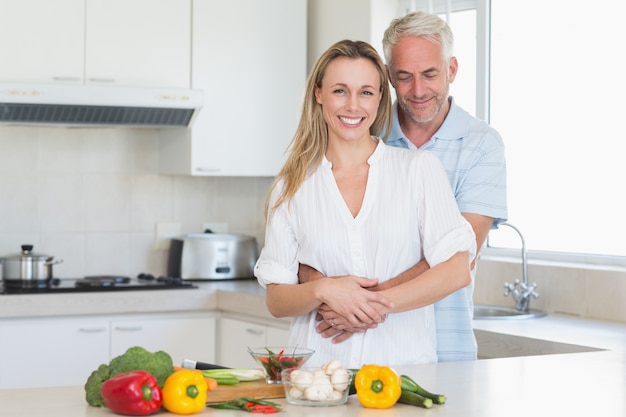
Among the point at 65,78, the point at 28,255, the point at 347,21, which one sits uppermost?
the point at 347,21

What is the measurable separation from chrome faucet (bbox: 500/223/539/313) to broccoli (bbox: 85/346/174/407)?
2.12 metres

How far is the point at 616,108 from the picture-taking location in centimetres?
352

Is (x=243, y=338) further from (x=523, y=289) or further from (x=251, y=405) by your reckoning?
(x=251, y=405)

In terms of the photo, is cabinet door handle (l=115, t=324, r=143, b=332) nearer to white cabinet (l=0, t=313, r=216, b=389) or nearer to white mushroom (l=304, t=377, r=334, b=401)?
white cabinet (l=0, t=313, r=216, b=389)

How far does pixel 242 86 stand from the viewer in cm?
450

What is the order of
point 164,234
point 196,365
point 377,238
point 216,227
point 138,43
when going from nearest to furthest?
point 196,365
point 377,238
point 138,43
point 164,234
point 216,227

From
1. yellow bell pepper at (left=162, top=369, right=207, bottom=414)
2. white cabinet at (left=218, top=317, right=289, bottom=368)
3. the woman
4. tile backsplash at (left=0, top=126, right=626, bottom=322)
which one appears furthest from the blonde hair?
tile backsplash at (left=0, top=126, right=626, bottom=322)

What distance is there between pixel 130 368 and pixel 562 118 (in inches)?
96.5

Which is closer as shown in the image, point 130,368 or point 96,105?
point 130,368

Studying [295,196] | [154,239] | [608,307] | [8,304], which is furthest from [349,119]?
[154,239]

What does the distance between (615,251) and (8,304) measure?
2.32 meters

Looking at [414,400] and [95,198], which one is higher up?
[95,198]

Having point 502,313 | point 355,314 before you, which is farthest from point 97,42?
point 355,314

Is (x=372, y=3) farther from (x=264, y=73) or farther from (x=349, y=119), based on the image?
(x=349, y=119)
